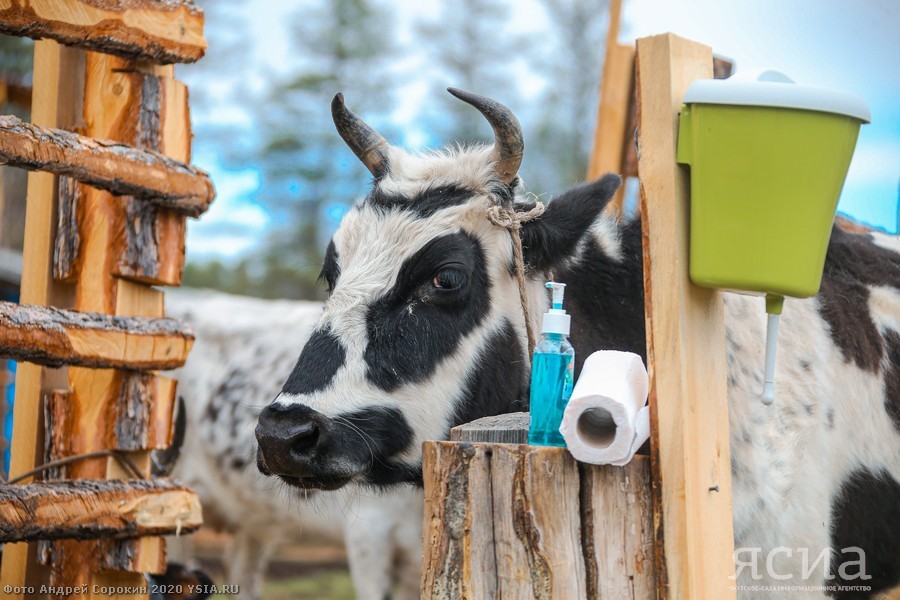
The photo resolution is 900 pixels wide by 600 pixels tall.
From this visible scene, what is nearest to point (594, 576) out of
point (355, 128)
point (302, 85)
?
point (355, 128)

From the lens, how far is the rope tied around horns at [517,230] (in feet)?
10.7

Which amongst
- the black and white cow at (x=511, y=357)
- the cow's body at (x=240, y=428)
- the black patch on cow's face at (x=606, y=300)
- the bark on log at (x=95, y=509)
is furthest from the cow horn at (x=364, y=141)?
the cow's body at (x=240, y=428)

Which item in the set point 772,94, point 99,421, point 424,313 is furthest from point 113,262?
point 772,94

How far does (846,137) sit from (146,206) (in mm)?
2604

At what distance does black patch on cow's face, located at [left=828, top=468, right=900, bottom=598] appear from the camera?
10.9 ft

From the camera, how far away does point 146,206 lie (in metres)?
3.54

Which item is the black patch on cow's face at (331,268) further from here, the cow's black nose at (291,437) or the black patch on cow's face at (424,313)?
the cow's black nose at (291,437)

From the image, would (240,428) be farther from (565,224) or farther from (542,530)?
(542,530)

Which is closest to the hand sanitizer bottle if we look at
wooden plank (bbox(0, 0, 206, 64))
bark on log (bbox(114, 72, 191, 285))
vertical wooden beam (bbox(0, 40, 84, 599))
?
bark on log (bbox(114, 72, 191, 285))

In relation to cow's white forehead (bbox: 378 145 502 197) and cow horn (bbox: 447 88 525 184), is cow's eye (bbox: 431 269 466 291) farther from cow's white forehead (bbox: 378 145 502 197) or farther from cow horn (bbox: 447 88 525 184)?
cow horn (bbox: 447 88 525 184)

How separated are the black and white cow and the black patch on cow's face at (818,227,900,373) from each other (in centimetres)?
1

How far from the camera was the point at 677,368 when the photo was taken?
6.40 feet

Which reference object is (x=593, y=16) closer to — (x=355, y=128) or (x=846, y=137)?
(x=355, y=128)

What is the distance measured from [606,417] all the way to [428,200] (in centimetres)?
162
